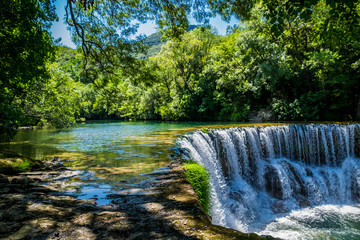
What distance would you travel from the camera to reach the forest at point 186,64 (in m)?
5.21

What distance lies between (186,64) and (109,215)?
27.6 m

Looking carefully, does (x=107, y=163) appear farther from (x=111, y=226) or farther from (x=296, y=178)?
(x=296, y=178)

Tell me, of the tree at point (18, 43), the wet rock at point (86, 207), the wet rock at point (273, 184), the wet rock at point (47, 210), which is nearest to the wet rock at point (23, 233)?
the wet rock at point (47, 210)

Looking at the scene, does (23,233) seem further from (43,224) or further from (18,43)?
(18,43)

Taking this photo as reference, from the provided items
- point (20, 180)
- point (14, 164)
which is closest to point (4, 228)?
point (20, 180)

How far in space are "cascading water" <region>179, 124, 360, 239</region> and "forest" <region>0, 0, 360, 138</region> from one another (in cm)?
432

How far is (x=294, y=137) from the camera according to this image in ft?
36.4

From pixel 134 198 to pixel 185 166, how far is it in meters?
2.18

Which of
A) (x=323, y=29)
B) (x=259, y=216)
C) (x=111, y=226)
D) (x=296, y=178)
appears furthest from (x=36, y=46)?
(x=296, y=178)

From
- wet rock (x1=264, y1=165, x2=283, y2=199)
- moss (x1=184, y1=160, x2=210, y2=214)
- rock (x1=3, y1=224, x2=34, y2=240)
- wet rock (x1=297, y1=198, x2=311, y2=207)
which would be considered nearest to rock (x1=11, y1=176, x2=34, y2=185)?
rock (x1=3, y1=224, x2=34, y2=240)

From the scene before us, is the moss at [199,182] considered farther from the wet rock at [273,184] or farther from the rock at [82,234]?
the wet rock at [273,184]

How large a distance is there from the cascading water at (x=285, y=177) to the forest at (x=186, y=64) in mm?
4324

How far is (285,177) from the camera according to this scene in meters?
9.05

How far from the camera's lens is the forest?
17.1ft
